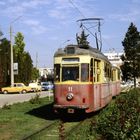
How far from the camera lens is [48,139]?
1505 cm

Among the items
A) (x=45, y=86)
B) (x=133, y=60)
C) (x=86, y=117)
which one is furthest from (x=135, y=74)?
(x=86, y=117)

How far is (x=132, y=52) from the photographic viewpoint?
229 feet

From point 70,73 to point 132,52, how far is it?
50334 millimetres

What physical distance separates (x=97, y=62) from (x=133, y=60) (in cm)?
4932

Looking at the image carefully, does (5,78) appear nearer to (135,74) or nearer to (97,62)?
(135,74)

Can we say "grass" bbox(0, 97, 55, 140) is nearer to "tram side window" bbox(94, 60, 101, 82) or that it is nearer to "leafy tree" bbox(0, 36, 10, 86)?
"tram side window" bbox(94, 60, 101, 82)

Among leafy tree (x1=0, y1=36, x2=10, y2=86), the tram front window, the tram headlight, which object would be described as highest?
leafy tree (x1=0, y1=36, x2=10, y2=86)

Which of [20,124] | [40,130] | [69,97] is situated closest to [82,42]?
[69,97]

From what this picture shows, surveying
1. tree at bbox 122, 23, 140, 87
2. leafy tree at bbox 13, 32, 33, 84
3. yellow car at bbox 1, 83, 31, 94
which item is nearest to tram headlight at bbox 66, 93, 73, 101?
yellow car at bbox 1, 83, 31, 94

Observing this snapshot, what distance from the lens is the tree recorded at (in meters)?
70.1

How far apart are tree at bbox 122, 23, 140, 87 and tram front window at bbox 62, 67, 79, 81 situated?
1977 inches

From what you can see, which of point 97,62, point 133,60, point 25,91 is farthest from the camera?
point 133,60

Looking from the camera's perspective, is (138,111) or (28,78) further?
(28,78)

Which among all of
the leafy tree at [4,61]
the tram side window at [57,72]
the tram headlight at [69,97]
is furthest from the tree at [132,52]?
the tram headlight at [69,97]
